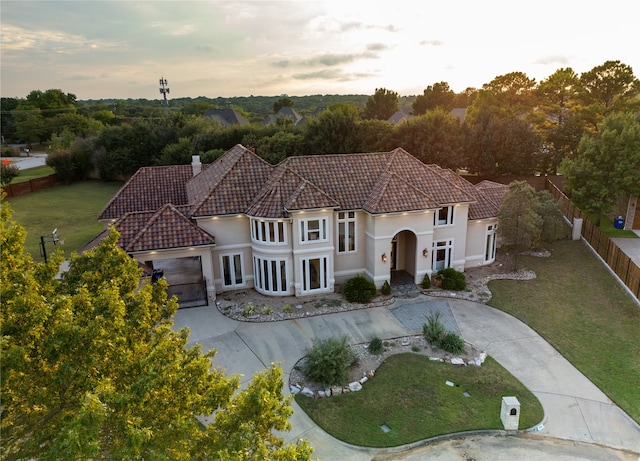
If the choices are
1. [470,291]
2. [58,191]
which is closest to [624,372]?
[470,291]

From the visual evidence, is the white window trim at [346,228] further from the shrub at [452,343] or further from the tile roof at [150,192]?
the tile roof at [150,192]

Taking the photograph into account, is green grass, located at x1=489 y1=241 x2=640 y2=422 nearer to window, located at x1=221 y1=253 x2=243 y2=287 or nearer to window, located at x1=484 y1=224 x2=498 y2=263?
window, located at x1=484 y1=224 x2=498 y2=263

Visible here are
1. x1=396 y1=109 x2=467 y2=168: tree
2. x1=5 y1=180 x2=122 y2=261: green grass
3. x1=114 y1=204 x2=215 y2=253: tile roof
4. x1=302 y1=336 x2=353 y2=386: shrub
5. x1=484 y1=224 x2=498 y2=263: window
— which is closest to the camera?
x1=302 y1=336 x2=353 y2=386: shrub

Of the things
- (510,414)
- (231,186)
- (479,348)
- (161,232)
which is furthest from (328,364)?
(231,186)

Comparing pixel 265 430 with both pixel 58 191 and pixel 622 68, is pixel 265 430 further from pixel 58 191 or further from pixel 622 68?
pixel 58 191

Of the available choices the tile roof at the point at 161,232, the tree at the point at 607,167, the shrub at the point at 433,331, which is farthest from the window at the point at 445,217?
the tree at the point at 607,167

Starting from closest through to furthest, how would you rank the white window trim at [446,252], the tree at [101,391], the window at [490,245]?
the tree at [101,391] → the white window trim at [446,252] → the window at [490,245]

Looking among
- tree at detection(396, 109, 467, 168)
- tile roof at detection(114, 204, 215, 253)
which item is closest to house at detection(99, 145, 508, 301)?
tile roof at detection(114, 204, 215, 253)
